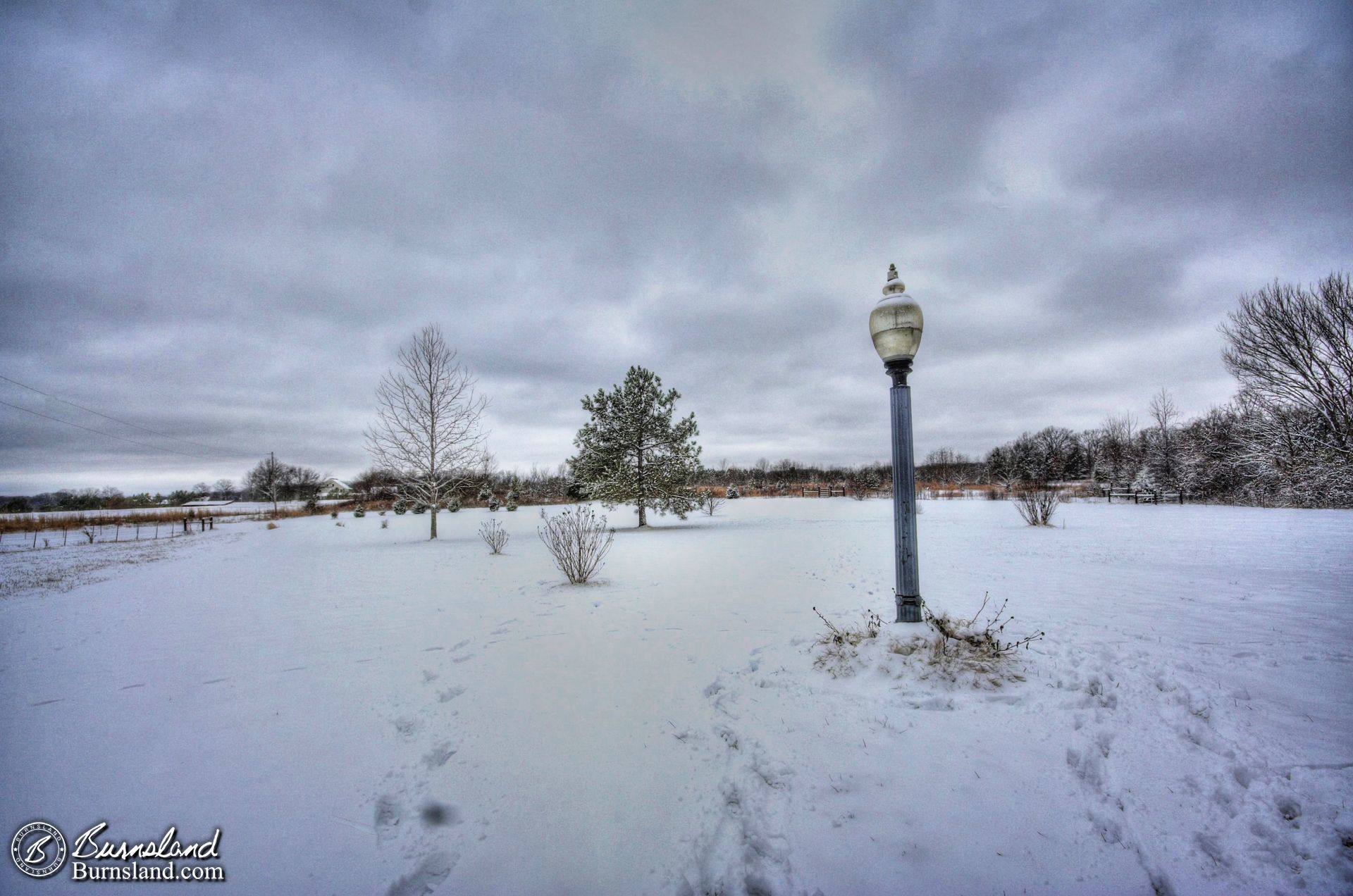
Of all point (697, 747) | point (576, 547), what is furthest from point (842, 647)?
point (576, 547)

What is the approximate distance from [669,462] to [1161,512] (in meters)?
21.8

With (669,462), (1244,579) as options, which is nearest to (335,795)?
(1244,579)

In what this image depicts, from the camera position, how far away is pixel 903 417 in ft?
14.2

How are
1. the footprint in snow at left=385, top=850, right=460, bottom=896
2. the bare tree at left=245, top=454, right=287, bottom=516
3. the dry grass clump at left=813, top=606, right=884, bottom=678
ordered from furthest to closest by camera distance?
the bare tree at left=245, top=454, right=287, bottom=516, the dry grass clump at left=813, top=606, right=884, bottom=678, the footprint in snow at left=385, top=850, right=460, bottom=896

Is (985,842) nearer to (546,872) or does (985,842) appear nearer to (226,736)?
(546,872)

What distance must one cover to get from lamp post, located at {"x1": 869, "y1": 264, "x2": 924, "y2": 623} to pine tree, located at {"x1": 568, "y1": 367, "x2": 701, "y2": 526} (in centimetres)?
1399

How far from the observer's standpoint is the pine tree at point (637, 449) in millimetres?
17969

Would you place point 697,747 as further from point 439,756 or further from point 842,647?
point 842,647

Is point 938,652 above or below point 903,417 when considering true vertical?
below

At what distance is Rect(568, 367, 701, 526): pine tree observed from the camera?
59.0ft

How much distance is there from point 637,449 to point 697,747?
52.1ft

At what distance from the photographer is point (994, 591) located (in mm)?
6246

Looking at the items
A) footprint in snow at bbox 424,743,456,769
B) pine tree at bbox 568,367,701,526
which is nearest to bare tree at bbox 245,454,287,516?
pine tree at bbox 568,367,701,526

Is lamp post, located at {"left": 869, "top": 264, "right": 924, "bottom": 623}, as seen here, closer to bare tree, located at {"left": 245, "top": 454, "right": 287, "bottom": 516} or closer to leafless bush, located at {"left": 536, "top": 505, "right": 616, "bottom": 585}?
leafless bush, located at {"left": 536, "top": 505, "right": 616, "bottom": 585}
